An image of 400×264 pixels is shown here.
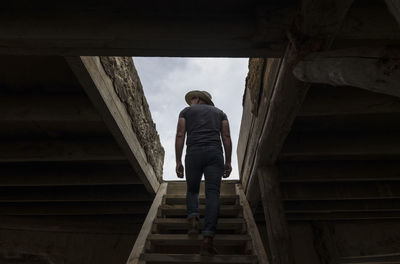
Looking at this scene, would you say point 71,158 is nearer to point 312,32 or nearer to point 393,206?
point 312,32

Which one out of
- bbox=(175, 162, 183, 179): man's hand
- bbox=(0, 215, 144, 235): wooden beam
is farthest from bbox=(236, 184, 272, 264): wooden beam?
bbox=(0, 215, 144, 235): wooden beam

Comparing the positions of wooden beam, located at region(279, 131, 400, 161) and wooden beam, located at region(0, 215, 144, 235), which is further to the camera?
wooden beam, located at region(0, 215, 144, 235)

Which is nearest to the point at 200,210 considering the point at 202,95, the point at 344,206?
the point at 202,95

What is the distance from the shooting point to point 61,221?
21.8ft

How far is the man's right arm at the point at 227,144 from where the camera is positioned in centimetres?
350

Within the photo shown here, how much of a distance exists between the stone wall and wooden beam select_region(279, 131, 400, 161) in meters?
2.15

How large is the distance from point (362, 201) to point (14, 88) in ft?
21.5

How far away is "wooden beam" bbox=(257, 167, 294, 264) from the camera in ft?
11.4

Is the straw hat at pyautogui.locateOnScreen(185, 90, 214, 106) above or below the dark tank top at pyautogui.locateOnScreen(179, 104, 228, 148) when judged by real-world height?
above

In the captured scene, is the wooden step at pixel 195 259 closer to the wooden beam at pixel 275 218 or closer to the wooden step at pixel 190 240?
the wooden step at pixel 190 240

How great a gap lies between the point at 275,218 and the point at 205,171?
3.97 feet

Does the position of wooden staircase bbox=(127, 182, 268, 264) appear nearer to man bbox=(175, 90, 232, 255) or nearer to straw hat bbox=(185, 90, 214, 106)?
man bbox=(175, 90, 232, 255)

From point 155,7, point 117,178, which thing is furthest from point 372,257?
point 155,7

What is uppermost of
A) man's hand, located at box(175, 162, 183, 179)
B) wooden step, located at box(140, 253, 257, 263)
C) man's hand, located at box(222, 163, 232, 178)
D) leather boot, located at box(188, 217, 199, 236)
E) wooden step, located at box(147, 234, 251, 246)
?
man's hand, located at box(222, 163, 232, 178)
